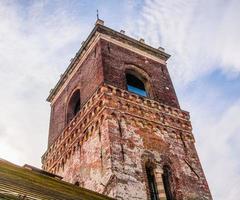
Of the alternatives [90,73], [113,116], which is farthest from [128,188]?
[90,73]

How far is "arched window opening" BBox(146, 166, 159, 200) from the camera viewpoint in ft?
42.6

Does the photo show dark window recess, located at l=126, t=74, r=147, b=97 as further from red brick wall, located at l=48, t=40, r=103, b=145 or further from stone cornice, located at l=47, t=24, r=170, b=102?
red brick wall, located at l=48, t=40, r=103, b=145

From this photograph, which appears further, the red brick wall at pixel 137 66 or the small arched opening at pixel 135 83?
the small arched opening at pixel 135 83

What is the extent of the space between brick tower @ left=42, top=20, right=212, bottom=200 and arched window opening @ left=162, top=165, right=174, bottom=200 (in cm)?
4

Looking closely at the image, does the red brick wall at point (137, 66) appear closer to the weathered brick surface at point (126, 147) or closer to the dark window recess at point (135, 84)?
the dark window recess at point (135, 84)

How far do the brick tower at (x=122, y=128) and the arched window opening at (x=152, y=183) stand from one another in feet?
0.12

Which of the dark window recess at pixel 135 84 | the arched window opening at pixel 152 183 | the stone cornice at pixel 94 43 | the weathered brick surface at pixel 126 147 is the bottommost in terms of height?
the arched window opening at pixel 152 183

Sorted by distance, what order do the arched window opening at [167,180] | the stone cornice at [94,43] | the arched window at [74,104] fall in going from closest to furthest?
the arched window opening at [167,180], the stone cornice at [94,43], the arched window at [74,104]

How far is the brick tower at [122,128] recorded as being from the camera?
13109mm

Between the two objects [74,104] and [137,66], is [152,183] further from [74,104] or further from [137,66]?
[74,104]

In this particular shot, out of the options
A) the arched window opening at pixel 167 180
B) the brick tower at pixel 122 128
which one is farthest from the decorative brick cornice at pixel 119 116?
the arched window opening at pixel 167 180

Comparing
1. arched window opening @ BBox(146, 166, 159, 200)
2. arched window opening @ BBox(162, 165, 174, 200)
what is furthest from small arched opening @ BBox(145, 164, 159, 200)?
arched window opening @ BBox(162, 165, 174, 200)

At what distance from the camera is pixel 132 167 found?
1299cm

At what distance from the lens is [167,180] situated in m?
13.9
